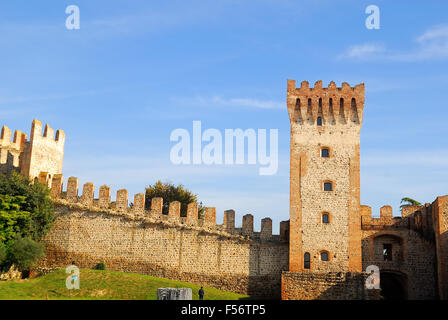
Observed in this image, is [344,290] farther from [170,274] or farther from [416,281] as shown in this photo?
[170,274]

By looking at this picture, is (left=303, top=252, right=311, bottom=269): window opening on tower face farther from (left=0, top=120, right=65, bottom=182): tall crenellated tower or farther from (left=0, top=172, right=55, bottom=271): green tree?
(left=0, top=120, right=65, bottom=182): tall crenellated tower

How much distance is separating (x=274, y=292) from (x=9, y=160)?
21508 millimetres

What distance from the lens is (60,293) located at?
3250 cm

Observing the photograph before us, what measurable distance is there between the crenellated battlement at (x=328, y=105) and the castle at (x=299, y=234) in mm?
66

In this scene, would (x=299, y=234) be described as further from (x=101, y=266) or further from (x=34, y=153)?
(x=34, y=153)

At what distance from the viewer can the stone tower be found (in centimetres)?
3600

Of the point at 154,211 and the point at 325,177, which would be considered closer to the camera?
the point at 325,177

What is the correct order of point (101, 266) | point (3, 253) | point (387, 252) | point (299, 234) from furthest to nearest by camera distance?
point (387, 252) → point (101, 266) → point (299, 234) → point (3, 253)

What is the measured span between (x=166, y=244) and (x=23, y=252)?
8.92 metres

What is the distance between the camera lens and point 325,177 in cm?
3719

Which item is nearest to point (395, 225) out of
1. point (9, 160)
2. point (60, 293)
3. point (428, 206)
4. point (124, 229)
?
point (428, 206)

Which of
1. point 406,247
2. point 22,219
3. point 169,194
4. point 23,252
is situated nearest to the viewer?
point 23,252

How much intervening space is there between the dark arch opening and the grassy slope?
34.7 ft

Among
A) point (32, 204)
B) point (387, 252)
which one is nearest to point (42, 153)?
point (32, 204)
